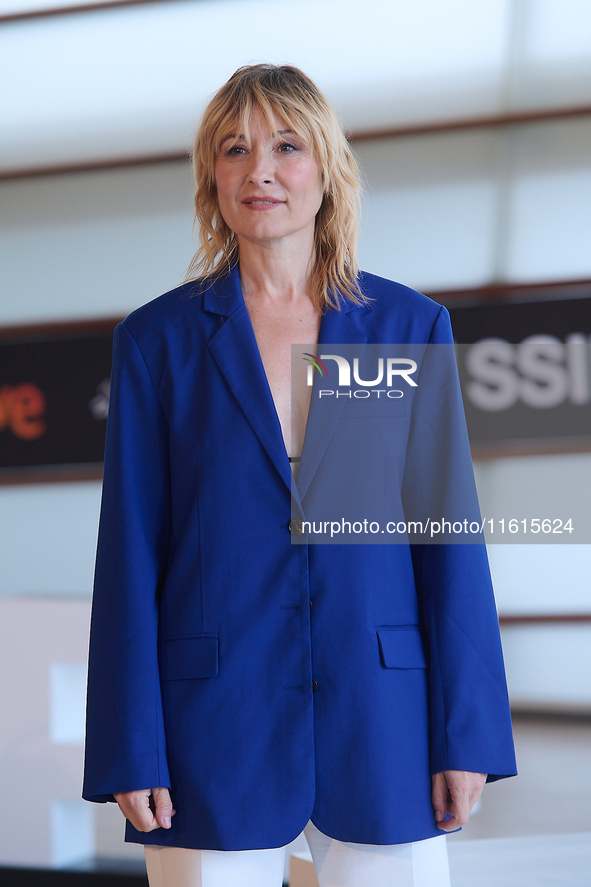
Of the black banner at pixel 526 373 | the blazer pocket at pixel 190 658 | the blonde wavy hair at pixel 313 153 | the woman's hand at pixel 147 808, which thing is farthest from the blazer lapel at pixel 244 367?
the black banner at pixel 526 373

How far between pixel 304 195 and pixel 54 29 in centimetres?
377

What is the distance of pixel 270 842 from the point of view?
996 mm

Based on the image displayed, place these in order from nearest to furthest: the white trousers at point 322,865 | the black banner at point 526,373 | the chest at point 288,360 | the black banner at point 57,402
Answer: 1. the white trousers at point 322,865
2. the chest at point 288,360
3. the black banner at point 526,373
4. the black banner at point 57,402

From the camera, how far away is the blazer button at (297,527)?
1047 millimetres

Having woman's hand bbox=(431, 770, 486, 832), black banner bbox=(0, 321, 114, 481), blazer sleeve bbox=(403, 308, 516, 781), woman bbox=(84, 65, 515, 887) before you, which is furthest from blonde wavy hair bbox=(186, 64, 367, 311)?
black banner bbox=(0, 321, 114, 481)

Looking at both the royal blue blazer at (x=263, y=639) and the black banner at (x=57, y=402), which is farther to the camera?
the black banner at (x=57, y=402)

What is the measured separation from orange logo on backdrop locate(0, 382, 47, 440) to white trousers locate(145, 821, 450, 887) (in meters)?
3.47

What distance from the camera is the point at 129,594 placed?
3.46 feet

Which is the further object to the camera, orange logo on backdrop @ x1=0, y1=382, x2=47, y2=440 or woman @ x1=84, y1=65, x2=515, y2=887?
orange logo on backdrop @ x1=0, y1=382, x2=47, y2=440

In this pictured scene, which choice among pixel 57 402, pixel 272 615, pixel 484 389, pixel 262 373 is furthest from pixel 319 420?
pixel 57 402

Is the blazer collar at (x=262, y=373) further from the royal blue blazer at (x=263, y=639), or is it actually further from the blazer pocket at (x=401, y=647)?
the blazer pocket at (x=401, y=647)

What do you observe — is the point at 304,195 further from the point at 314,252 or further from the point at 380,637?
the point at 380,637

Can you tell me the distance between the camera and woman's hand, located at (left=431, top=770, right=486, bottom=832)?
1.03 meters

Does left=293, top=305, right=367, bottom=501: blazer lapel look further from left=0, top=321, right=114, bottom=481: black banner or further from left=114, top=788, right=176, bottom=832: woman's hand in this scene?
left=0, top=321, right=114, bottom=481: black banner
